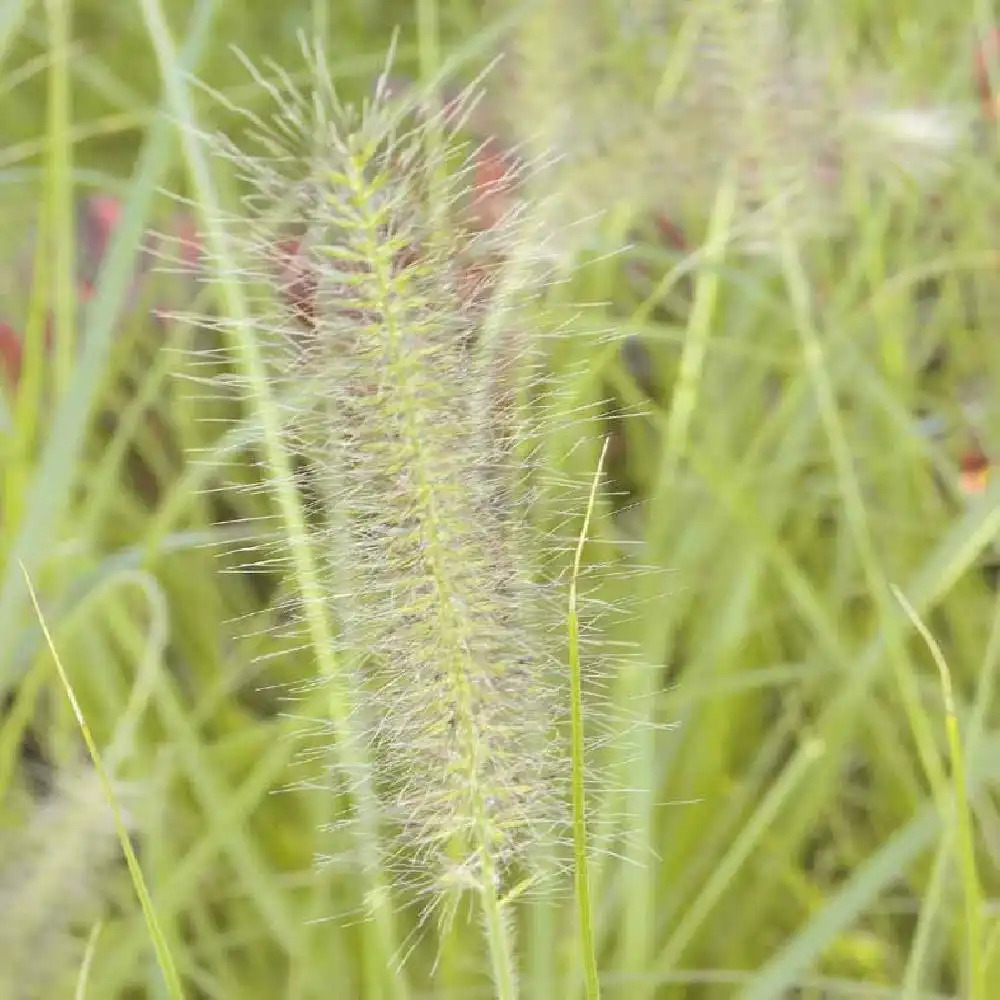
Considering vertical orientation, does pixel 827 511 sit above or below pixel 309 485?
below

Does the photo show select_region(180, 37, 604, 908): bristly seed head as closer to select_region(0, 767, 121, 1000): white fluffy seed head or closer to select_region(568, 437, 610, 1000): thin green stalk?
select_region(568, 437, 610, 1000): thin green stalk

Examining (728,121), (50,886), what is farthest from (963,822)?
(728,121)

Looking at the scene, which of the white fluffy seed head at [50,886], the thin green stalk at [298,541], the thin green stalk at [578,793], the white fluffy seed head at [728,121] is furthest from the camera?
the white fluffy seed head at [728,121]

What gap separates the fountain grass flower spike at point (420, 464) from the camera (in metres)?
0.36

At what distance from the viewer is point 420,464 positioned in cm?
37

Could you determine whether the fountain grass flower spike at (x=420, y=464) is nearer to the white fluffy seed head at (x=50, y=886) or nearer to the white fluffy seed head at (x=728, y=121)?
the white fluffy seed head at (x=50, y=886)

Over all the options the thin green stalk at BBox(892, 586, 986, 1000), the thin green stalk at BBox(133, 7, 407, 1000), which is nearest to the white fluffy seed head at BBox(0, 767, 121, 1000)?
the thin green stalk at BBox(133, 7, 407, 1000)

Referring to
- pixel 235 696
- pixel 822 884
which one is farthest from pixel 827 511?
pixel 235 696

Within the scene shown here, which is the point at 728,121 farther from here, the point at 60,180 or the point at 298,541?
the point at 298,541

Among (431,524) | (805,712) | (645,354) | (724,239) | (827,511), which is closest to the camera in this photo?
(431,524)

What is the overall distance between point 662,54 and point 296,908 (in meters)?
0.82

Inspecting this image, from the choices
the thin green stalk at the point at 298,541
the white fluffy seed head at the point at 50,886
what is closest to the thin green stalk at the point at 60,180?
the thin green stalk at the point at 298,541

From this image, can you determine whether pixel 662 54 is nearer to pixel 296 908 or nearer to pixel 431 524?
pixel 296 908

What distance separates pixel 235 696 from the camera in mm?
1068
